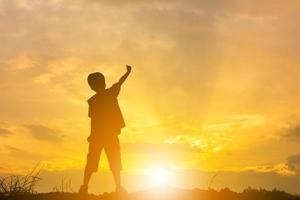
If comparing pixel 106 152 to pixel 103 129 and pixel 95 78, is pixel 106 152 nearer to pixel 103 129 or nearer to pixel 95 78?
pixel 103 129

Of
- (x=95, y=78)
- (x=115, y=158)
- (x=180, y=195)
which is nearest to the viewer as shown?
(x=95, y=78)

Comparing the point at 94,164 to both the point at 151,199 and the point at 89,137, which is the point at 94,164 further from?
the point at 151,199

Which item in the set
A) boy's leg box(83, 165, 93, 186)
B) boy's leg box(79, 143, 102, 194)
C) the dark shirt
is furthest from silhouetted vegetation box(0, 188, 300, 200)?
the dark shirt

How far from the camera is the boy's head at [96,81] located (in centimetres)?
1445

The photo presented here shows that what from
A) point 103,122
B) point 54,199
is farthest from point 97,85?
point 54,199

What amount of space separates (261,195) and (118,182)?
4.85 metres

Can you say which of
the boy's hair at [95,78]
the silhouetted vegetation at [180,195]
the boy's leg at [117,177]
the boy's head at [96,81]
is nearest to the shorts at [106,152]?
the boy's leg at [117,177]

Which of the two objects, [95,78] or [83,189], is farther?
[83,189]

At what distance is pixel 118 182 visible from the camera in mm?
14523

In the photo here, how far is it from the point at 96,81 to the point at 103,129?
1.24m

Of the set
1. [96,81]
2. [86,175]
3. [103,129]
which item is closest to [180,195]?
[86,175]

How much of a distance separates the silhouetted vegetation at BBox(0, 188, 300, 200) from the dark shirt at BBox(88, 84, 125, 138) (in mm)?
1693

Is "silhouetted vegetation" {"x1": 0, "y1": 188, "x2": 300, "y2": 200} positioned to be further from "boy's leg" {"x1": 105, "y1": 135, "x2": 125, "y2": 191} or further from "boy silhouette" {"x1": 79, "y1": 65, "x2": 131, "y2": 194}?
"boy silhouette" {"x1": 79, "y1": 65, "x2": 131, "y2": 194}

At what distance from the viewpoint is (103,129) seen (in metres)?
14.6
